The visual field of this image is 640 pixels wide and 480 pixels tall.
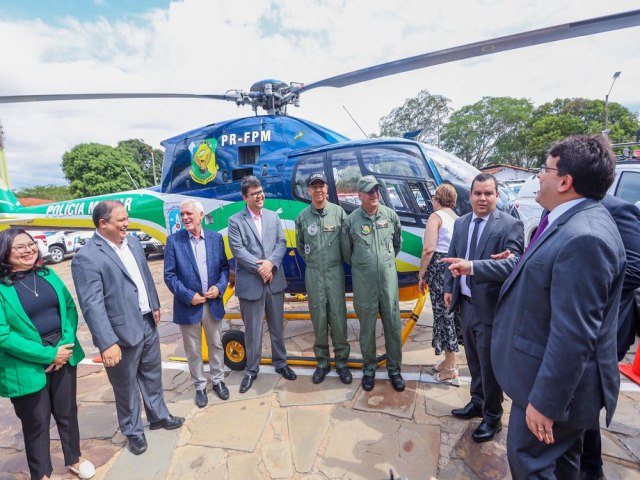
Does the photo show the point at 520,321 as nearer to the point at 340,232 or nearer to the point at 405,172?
the point at 340,232

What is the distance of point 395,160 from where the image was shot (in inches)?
143

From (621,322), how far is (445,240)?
1.37 metres

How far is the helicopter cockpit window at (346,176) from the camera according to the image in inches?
147

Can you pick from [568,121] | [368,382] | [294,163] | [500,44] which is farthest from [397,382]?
[568,121]

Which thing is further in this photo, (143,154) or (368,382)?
(143,154)

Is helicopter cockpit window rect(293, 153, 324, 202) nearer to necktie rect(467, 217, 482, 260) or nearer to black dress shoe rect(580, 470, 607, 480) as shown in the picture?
necktie rect(467, 217, 482, 260)

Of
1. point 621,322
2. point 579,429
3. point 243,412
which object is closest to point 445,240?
point 621,322

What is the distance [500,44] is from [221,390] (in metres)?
4.16

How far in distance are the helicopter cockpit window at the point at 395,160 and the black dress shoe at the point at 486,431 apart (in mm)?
2302

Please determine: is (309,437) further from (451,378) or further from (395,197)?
(395,197)

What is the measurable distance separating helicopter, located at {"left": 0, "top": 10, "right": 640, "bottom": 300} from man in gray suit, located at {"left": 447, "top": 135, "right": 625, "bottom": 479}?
6.70ft

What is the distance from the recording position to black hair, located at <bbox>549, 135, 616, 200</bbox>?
1.35 meters

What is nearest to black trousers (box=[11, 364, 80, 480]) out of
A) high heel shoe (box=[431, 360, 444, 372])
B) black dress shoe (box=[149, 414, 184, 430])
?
black dress shoe (box=[149, 414, 184, 430])

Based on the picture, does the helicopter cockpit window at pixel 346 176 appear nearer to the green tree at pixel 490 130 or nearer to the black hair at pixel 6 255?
the black hair at pixel 6 255
